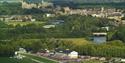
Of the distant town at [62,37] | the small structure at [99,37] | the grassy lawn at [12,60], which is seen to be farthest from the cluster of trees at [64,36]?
the grassy lawn at [12,60]

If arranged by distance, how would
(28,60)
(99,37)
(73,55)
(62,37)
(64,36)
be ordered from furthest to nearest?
(64,36) < (62,37) < (99,37) < (73,55) < (28,60)

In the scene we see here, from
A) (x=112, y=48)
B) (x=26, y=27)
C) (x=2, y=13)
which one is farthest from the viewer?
(x=2, y=13)

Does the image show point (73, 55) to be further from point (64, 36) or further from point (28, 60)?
point (64, 36)

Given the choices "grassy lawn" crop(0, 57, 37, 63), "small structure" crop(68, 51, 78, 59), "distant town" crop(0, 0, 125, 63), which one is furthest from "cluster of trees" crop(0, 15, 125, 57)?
"grassy lawn" crop(0, 57, 37, 63)

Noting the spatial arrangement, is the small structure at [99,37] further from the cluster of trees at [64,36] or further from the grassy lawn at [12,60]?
the grassy lawn at [12,60]

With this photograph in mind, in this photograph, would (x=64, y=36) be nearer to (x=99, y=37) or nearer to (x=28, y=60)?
(x=99, y=37)

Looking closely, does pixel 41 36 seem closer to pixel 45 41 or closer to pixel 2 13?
pixel 45 41

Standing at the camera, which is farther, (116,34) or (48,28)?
(48,28)

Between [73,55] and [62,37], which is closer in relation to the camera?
[73,55]

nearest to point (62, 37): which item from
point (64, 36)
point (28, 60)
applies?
point (64, 36)

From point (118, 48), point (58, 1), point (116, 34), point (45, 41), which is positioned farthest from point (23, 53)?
Answer: point (58, 1)

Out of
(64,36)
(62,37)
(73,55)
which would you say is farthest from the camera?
(64,36)
